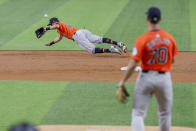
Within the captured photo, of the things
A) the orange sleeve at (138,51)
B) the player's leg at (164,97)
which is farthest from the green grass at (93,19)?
the orange sleeve at (138,51)

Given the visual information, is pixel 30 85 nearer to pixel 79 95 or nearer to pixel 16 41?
pixel 79 95

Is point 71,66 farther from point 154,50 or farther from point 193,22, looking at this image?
point 193,22

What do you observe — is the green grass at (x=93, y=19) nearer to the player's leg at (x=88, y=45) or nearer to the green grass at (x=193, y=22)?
the green grass at (x=193, y=22)

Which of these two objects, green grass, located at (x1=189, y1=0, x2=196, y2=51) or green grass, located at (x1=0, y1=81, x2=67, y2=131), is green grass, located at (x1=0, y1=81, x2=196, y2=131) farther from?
green grass, located at (x1=189, y1=0, x2=196, y2=51)

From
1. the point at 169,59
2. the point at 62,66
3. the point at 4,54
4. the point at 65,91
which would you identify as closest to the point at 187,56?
the point at 62,66

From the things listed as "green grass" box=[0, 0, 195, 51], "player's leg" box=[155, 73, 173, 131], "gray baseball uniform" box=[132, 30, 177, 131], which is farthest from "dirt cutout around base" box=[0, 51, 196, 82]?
"gray baseball uniform" box=[132, 30, 177, 131]

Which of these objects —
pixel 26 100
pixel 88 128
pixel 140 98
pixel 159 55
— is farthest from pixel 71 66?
pixel 159 55

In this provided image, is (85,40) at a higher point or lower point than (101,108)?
→ higher
